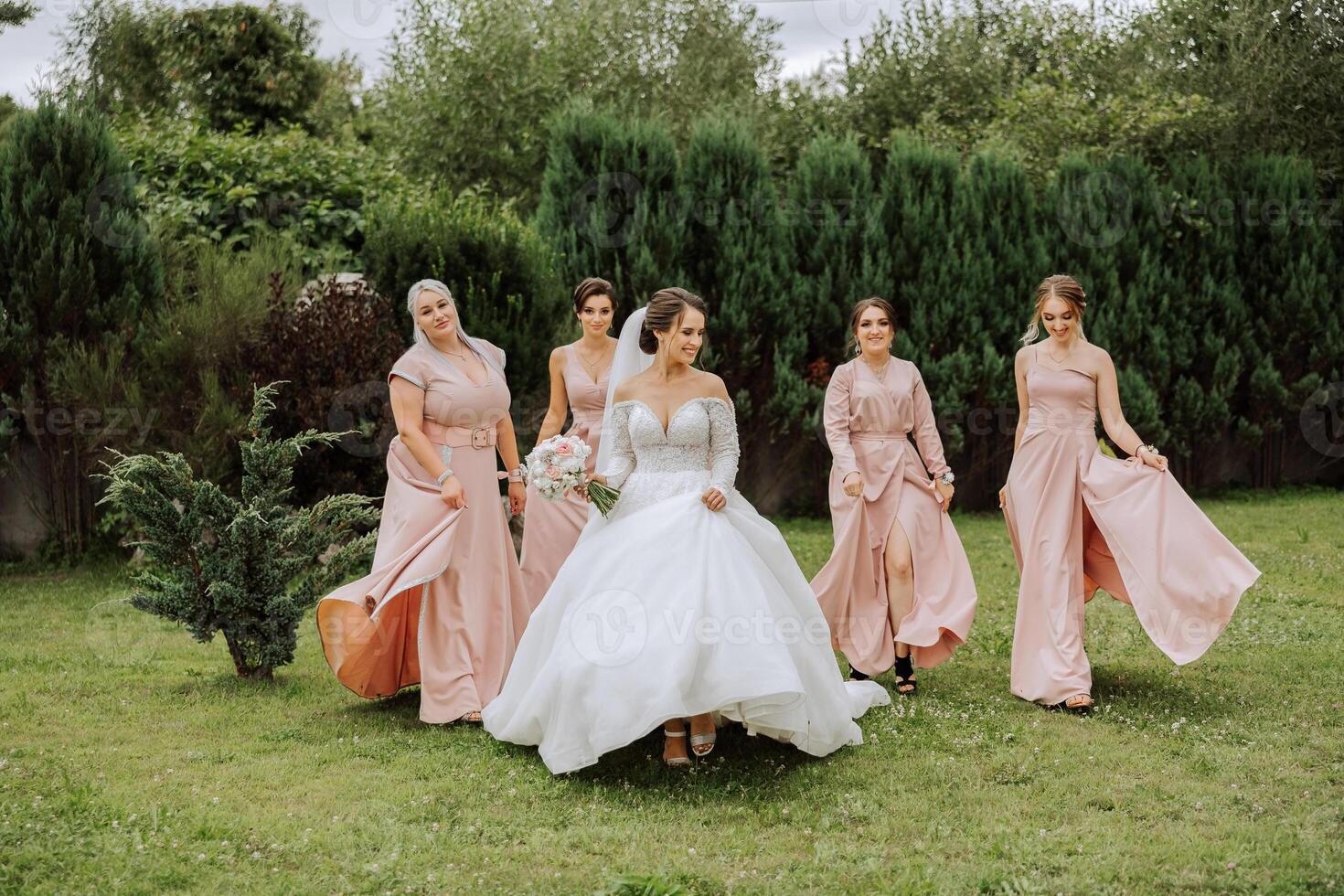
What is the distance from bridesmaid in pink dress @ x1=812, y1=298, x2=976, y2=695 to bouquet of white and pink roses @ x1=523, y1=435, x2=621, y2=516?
5.65 ft

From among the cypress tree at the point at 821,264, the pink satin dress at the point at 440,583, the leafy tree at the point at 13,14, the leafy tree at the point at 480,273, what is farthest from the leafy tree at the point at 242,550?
the cypress tree at the point at 821,264

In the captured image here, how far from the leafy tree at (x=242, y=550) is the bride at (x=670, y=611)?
1.89 meters

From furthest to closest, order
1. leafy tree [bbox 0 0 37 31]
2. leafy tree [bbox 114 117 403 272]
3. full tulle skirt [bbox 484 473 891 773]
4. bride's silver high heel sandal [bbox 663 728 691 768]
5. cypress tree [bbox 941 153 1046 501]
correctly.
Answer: cypress tree [bbox 941 153 1046 501], leafy tree [bbox 114 117 403 272], leafy tree [bbox 0 0 37 31], bride's silver high heel sandal [bbox 663 728 691 768], full tulle skirt [bbox 484 473 891 773]

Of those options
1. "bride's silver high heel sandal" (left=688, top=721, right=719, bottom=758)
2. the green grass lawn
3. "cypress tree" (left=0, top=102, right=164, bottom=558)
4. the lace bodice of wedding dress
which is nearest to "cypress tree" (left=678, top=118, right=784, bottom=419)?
"cypress tree" (left=0, top=102, right=164, bottom=558)

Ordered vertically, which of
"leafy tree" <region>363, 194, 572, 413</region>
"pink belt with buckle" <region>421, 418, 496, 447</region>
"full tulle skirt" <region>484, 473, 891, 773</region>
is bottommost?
"full tulle skirt" <region>484, 473, 891, 773</region>

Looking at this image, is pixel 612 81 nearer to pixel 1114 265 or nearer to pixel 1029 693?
pixel 1114 265

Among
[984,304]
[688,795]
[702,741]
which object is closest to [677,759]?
[702,741]

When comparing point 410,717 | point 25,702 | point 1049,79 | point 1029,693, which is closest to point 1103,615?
point 1029,693

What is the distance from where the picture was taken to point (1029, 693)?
638 centimetres

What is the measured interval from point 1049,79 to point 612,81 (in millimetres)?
6837

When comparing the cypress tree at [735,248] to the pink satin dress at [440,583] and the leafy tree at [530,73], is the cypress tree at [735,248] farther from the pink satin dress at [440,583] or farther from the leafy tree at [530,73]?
the pink satin dress at [440,583]

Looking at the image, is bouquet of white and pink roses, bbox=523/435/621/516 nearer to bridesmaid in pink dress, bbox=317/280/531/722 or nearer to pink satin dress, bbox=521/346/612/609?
bridesmaid in pink dress, bbox=317/280/531/722

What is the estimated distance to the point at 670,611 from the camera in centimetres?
495

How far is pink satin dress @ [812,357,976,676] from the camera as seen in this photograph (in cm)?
679
